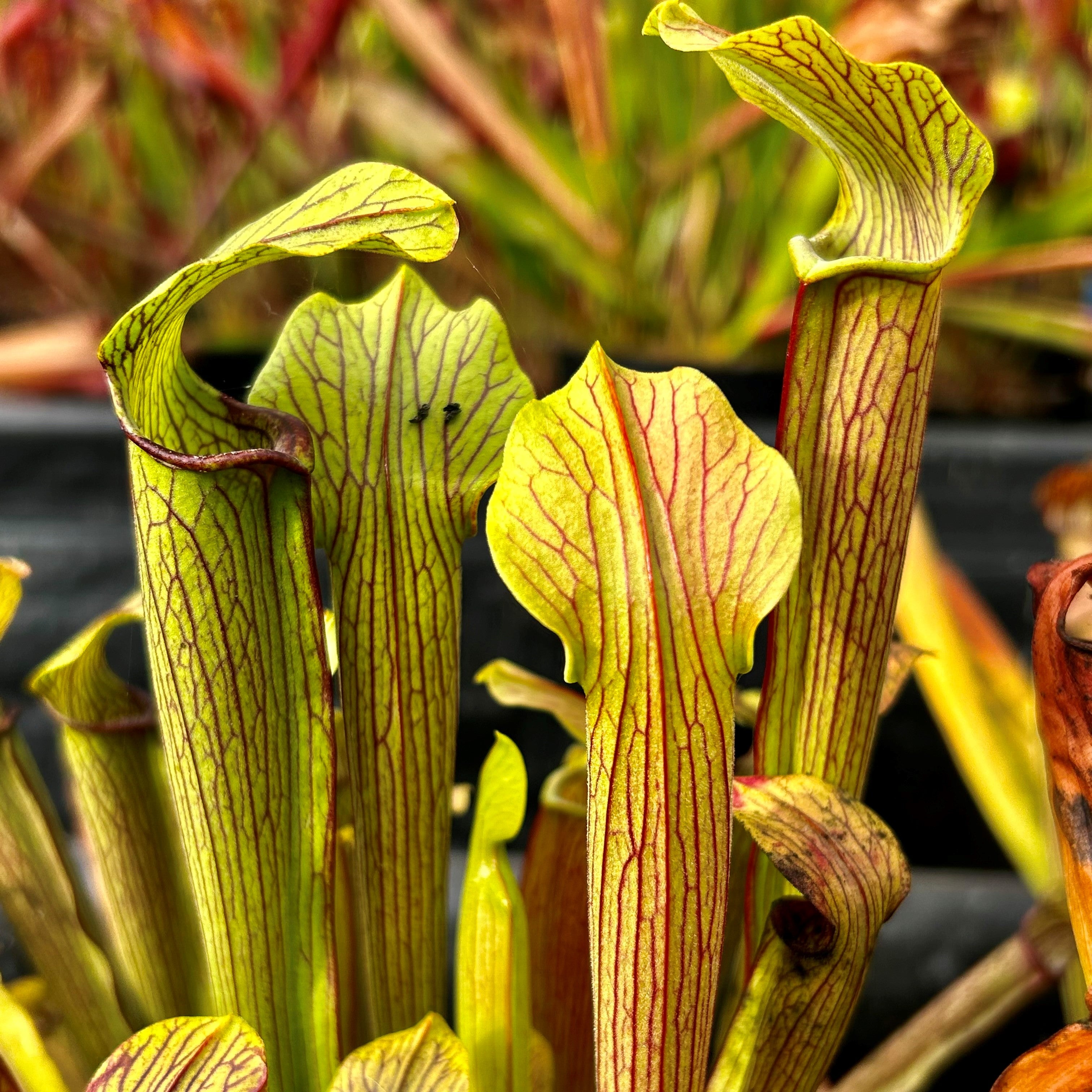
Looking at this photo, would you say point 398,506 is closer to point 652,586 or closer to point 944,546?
point 652,586

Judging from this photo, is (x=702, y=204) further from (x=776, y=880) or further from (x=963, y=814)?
(x=776, y=880)

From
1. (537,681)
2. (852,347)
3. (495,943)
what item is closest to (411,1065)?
(495,943)

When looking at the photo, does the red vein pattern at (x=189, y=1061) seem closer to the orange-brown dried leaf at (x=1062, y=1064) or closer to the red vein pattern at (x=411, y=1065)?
the red vein pattern at (x=411, y=1065)

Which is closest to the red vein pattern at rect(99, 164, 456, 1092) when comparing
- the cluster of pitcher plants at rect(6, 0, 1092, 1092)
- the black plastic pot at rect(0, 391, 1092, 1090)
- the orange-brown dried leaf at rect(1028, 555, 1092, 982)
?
the cluster of pitcher plants at rect(6, 0, 1092, 1092)

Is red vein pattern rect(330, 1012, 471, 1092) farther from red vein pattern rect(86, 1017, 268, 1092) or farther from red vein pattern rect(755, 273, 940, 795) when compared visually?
red vein pattern rect(755, 273, 940, 795)

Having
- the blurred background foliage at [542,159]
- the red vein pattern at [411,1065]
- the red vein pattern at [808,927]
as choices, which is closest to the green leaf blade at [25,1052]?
the red vein pattern at [411,1065]
